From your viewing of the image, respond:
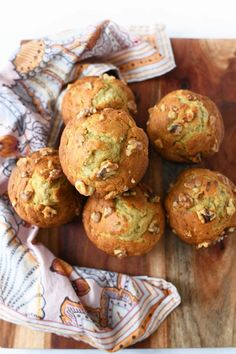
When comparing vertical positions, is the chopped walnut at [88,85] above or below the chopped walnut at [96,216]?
above

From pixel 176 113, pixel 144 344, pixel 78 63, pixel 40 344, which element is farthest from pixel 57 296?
pixel 78 63

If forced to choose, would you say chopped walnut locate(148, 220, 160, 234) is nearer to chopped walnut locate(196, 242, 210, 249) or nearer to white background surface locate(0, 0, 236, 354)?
chopped walnut locate(196, 242, 210, 249)

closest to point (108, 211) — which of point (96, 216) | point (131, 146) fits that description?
point (96, 216)

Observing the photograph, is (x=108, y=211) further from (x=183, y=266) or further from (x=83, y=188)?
(x=183, y=266)

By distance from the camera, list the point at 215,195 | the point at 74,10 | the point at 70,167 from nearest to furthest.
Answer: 1. the point at 70,167
2. the point at 215,195
3. the point at 74,10

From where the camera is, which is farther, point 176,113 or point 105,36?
point 105,36

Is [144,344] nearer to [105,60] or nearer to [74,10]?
[105,60]

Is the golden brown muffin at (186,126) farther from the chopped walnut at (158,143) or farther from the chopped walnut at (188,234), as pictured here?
the chopped walnut at (188,234)

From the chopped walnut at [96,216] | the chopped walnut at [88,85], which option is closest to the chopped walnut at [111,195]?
the chopped walnut at [96,216]
